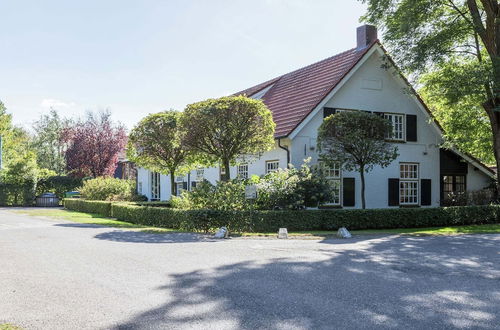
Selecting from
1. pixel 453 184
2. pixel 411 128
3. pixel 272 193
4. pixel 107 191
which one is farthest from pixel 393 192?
pixel 107 191

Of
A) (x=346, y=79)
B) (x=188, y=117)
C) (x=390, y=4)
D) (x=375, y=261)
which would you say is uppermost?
(x=390, y=4)

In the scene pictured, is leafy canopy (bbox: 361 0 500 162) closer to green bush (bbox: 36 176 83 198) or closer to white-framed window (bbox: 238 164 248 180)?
white-framed window (bbox: 238 164 248 180)

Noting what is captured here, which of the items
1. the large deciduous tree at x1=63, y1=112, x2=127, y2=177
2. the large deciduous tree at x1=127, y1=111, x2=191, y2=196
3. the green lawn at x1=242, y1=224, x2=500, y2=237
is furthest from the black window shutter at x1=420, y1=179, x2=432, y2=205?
the large deciduous tree at x1=63, y1=112, x2=127, y2=177

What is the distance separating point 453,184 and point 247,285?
64.8ft

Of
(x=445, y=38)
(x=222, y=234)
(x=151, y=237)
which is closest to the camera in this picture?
(x=151, y=237)

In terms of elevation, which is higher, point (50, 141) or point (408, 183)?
point (50, 141)

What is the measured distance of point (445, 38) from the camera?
786 inches

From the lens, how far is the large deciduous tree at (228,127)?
53.4ft

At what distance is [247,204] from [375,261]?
679cm

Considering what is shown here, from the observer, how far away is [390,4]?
20891mm

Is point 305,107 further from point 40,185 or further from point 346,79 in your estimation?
point 40,185

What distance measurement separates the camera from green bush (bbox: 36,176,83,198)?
34.8 m

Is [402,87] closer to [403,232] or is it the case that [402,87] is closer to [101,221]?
[403,232]

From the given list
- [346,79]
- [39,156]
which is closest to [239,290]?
[346,79]
